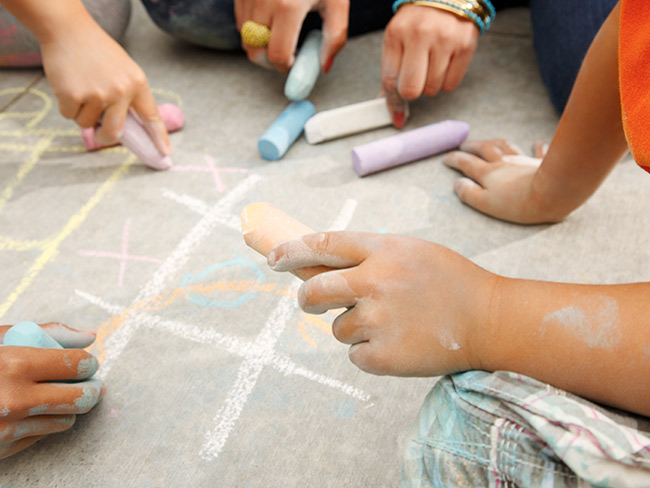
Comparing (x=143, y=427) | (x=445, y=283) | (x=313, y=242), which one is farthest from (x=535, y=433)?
→ (x=143, y=427)

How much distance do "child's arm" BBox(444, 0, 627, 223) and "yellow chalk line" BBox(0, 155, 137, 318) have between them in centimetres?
74

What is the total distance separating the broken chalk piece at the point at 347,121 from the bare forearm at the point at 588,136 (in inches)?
16.6

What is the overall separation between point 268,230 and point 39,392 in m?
0.38

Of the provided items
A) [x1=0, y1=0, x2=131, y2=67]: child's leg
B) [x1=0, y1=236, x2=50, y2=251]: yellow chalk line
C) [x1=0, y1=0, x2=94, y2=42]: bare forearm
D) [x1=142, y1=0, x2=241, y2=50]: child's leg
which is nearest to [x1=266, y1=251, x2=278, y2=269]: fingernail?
[x1=0, y1=236, x2=50, y2=251]: yellow chalk line

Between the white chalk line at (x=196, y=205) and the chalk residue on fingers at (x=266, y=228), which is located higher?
the chalk residue on fingers at (x=266, y=228)

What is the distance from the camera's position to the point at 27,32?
1314 mm

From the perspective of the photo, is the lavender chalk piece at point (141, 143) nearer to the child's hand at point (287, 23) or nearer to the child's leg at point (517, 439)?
the child's hand at point (287, 23)

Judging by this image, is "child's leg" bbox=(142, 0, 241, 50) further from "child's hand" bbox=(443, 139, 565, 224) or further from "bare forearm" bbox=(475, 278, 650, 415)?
"bare forearm" bbox=(475, 278, 650, 415)

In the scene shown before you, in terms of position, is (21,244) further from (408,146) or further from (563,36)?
(563,36)

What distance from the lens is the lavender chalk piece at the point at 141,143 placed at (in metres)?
1.08

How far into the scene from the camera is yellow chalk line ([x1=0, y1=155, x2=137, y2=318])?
93 cm

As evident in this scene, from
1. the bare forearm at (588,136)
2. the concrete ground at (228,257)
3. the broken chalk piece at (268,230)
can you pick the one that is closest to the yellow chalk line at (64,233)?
the concrete ground at (228,257)

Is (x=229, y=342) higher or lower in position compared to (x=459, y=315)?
lower

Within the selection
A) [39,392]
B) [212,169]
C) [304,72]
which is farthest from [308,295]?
[304,72]
